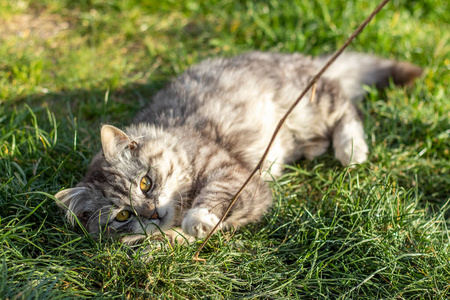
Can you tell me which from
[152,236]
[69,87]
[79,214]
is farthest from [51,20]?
[152,236]

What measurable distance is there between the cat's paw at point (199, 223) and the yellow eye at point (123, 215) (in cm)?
42

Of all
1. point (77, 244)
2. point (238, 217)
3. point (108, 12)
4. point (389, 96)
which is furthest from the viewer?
point (108, 12)

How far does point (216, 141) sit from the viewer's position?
113 inches

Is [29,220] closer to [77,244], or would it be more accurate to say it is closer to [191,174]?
[77,244]

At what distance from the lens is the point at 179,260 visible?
2.23 meters

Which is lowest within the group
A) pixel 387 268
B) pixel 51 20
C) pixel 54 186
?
pixel 387 268

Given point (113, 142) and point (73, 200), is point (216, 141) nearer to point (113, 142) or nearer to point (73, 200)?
point (113, 142)

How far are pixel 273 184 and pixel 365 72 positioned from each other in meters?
1.73

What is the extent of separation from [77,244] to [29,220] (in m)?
0.43

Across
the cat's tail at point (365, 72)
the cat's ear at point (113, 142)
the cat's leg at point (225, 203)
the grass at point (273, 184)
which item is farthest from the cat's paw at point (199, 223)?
the cat's tail at point (365, 72)

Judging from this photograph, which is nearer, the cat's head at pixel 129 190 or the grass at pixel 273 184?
the grass at pixel 273 184

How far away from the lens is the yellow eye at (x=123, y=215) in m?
2.43

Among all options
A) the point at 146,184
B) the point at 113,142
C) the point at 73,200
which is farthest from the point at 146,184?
the point at 73,200

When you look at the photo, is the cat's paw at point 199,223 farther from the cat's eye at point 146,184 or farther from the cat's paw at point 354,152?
the cat's paw at point 354,152
